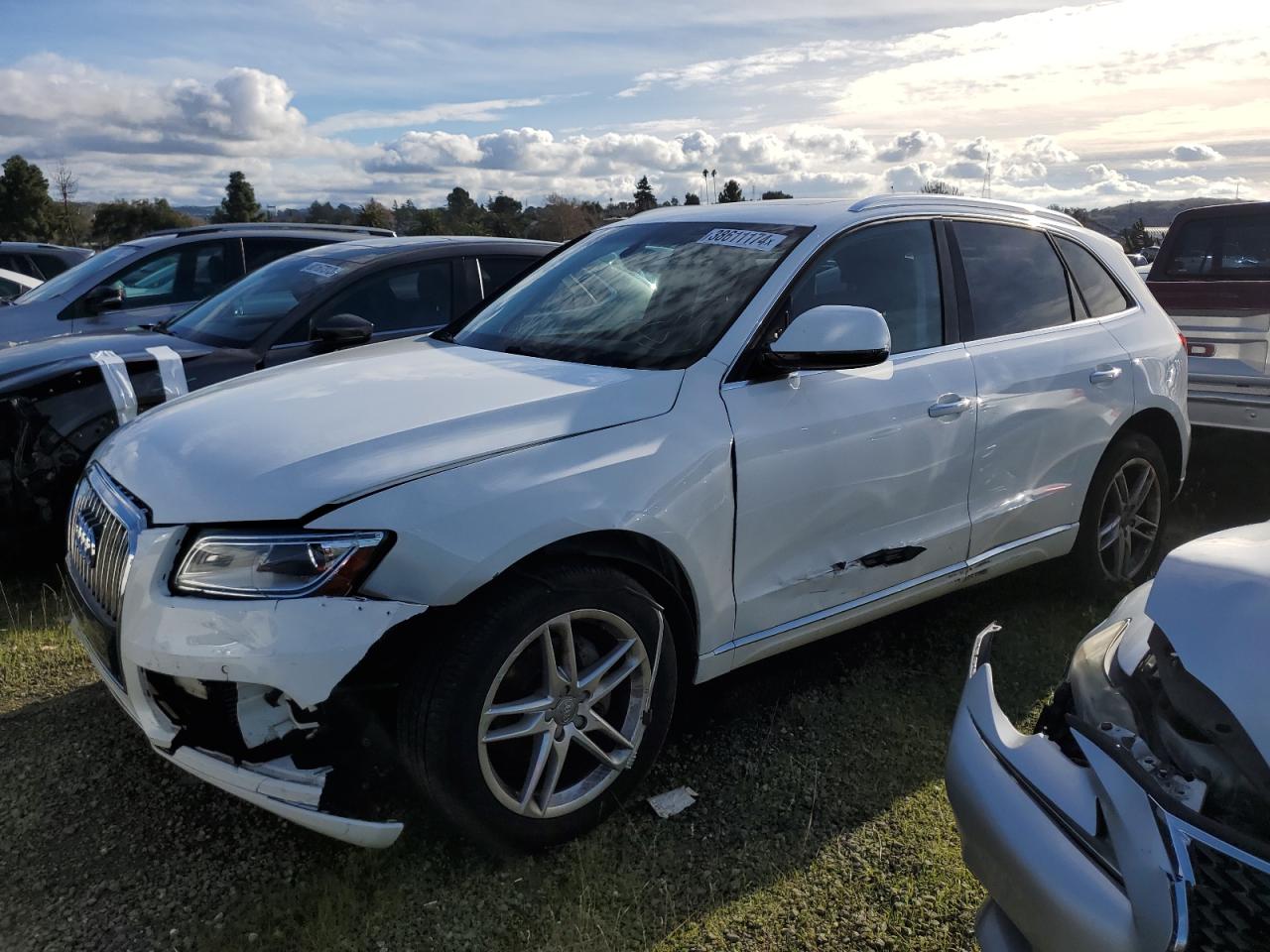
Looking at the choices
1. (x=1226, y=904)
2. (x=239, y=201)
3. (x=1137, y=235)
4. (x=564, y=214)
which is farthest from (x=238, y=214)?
(x=1226, y=904)

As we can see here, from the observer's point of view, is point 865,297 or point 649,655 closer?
point 649,655

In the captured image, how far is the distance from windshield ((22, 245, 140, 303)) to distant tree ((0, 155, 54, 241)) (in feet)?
133

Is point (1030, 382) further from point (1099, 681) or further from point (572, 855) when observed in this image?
point (572, 855)

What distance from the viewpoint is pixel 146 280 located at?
7207 mm

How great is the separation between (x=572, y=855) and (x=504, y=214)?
5788cm

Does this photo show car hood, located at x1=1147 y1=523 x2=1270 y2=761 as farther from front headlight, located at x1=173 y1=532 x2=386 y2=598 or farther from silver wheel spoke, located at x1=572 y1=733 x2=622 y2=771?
front headlight, located at x1=173 y1=532 x2=386 y2=598

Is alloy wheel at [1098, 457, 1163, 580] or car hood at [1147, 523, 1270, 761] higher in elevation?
car hood at [1147, 523, 1270, 761]

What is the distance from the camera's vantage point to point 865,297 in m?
3.42

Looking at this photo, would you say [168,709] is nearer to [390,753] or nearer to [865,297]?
[390,753]

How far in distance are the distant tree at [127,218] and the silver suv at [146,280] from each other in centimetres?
4550

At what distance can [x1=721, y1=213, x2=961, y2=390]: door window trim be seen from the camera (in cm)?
291

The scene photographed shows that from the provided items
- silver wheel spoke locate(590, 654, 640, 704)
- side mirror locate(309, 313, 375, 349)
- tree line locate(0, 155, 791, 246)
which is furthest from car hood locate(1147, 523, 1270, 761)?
tree line locate(0, 155, 791, 246)

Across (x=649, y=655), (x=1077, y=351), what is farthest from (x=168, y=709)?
(x=1077, y=351)

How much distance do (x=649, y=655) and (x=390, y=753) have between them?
73cm
